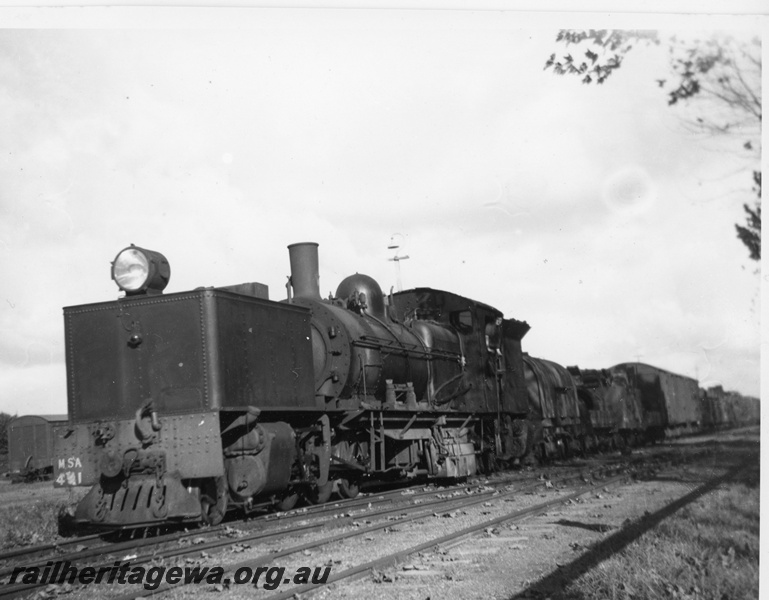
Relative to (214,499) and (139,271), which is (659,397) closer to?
(214,499)

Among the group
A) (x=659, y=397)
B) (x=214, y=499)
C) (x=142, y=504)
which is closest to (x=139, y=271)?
(x=142, y=504)

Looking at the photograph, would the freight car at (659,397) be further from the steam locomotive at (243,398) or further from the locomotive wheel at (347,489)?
the locomotive wheel at (347,489)

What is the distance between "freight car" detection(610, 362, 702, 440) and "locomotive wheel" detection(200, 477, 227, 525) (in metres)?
24.2

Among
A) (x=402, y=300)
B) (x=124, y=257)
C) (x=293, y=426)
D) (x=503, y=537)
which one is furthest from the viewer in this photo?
(x=402, y=300)

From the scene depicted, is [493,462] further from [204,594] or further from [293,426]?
[204,594]

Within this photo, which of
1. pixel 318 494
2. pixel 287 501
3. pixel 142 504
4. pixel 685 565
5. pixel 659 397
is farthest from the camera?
pixel 659 397

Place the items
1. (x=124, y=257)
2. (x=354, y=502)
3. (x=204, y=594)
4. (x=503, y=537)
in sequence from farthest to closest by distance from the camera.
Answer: (x=354, y=502)
(x=124, y=257)
(x=503, y=537)
(x=204, y=594)

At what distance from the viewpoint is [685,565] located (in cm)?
688

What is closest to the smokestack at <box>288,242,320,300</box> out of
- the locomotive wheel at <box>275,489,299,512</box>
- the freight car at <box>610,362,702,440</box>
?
the locomotive wheel at <box>275,489,299,512</box>

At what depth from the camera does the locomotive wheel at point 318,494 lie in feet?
→ 40.2

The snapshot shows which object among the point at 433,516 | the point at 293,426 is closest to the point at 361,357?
the point at 293,426

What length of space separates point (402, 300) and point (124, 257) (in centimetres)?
887

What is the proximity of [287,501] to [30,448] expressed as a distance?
69.6ft

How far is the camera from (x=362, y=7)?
7613 millimetres
